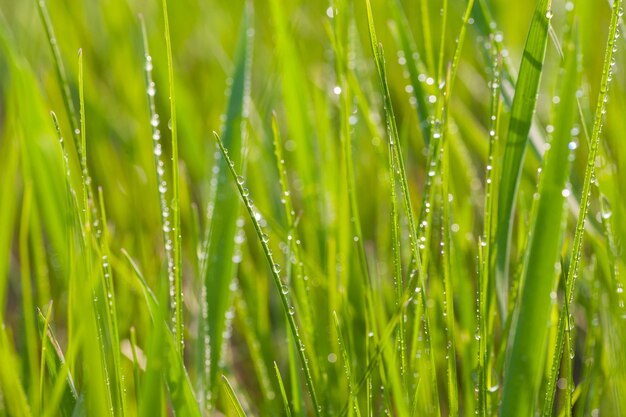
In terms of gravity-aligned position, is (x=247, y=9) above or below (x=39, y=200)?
above

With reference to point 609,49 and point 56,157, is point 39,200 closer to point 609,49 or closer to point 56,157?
point 56,157

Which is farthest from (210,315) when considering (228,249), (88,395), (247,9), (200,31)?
(200,31)

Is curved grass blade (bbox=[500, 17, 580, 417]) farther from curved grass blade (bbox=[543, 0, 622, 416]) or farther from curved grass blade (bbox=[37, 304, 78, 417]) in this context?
curved grass blade (bbox=[37, 304, 78, 417])

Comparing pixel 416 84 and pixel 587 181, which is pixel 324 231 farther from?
pixel 587 181

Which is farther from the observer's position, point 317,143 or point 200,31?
point 200,31

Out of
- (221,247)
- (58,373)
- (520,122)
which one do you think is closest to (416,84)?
(520,122)

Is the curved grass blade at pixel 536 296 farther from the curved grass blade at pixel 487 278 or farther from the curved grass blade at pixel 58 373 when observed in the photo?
the curved grass blade at pixel 58 373
